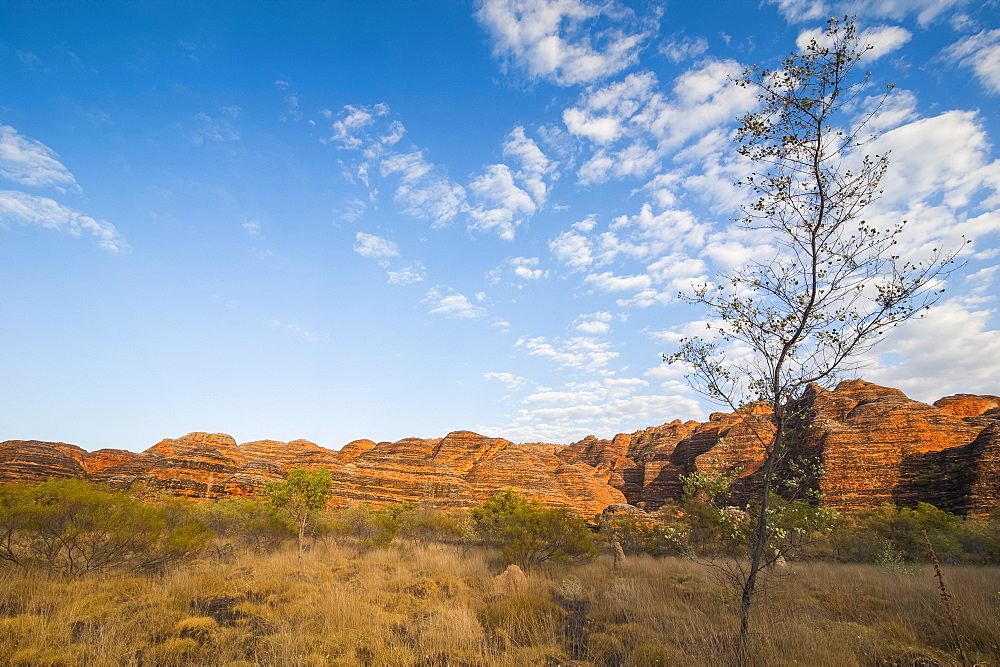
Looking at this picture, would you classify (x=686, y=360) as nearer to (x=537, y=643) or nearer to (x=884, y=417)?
(x=537, y=643)

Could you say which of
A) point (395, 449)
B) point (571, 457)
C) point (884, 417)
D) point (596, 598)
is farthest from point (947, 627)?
point (571, 457)

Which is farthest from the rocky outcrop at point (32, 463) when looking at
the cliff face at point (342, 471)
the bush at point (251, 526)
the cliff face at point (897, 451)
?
the cliff face at point (897, 451)

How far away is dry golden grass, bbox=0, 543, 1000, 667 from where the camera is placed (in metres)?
6.11

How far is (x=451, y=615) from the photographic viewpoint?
26.6 feet

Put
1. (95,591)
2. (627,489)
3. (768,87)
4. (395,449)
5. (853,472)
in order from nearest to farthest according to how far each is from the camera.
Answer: (768,87), (95,591), (853,472), (395,449), (627,489)

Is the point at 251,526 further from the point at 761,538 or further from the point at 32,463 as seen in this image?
the point at 32,463

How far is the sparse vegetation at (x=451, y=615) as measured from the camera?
6.16m

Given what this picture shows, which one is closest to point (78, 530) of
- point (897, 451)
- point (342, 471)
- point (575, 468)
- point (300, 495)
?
point (300, 495)

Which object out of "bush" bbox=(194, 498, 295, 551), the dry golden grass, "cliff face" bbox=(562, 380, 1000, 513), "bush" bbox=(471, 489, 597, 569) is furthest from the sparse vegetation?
"cliff face" bbox=(562, 380, 1000, 513)

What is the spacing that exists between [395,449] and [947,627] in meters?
72.6

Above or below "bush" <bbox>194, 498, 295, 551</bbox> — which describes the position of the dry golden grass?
above

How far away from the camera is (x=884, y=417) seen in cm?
4544

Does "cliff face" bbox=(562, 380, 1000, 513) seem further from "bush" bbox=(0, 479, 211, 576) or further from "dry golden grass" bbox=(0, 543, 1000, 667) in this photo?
"bush" bbox=(0, 479, 211, 576)

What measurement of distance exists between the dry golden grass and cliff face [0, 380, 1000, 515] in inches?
370
